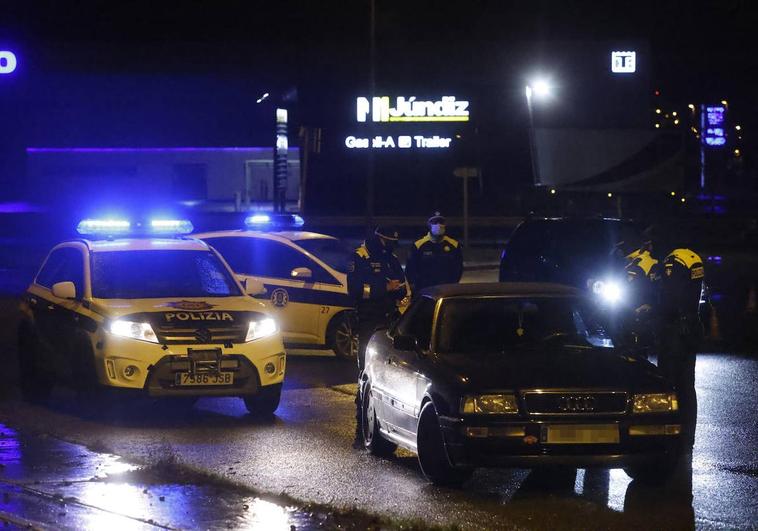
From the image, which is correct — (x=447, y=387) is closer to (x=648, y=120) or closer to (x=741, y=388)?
(x=741, y=388)

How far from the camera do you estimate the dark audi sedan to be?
8203 millimetres

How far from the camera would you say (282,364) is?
39.0ft

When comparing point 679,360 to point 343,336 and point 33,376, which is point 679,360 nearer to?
point 33,376

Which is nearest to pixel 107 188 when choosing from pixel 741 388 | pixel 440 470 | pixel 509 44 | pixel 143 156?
pixel 143 156

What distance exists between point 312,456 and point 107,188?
5553 centimetres

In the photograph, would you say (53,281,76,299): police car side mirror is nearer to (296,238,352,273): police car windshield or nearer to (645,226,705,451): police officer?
(296,238,352,273): police car windshield

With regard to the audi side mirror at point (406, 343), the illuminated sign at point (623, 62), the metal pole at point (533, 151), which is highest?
the illuminated sign at point (623, 62)

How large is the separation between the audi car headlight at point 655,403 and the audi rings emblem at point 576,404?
10.6 inches

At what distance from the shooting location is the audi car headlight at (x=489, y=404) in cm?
824

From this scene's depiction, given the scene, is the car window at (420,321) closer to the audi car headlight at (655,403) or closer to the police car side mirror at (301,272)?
the audi car headlight at (655,403)

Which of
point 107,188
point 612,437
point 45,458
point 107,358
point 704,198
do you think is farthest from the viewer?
point 704,198

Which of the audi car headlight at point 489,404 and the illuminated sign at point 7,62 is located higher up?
the illuminated sign at point 7,62

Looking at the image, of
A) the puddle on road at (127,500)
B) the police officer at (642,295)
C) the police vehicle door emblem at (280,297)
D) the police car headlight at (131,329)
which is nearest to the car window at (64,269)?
the police car headlight at (131,329)

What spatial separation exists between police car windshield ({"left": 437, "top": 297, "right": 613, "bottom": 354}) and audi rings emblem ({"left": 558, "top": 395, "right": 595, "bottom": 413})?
2.82 ft
